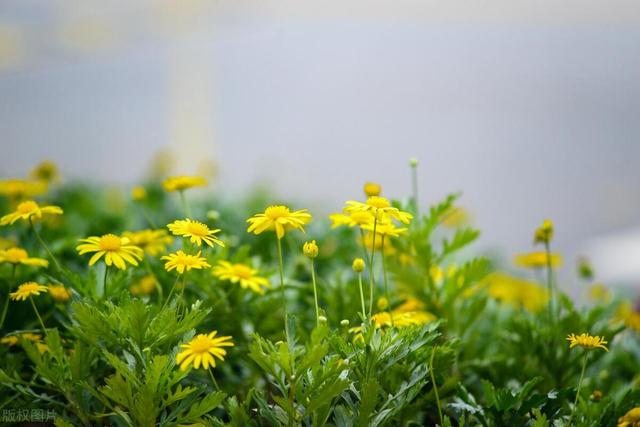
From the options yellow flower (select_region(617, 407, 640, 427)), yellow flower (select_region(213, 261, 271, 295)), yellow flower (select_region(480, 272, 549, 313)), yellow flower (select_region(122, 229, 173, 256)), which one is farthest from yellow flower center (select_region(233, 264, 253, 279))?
yellow flower (select_region(480, 272, 549, 313))

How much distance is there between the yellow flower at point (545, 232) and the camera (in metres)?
1.10

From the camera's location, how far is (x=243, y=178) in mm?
4809

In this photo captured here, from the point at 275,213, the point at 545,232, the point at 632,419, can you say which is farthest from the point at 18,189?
the point at 632,419

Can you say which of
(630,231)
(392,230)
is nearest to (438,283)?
(392,230)

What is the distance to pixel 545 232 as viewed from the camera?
3.67ft

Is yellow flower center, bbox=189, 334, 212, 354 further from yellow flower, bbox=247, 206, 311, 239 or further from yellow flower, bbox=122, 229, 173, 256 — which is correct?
yellow flower, bbox=122, 229, 173, 256

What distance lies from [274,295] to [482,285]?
387 millimetres

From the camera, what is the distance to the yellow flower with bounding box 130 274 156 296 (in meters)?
1.21

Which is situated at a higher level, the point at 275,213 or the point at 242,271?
the point at 275,213

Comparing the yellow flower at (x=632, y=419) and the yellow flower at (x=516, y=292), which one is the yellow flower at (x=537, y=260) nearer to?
the yellow flower at (x=516, y=292)

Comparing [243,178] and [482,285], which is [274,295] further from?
[243,178]

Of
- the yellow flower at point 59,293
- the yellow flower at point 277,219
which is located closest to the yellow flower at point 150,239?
the yellow flower at point 59,293

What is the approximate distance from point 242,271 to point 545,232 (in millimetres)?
452

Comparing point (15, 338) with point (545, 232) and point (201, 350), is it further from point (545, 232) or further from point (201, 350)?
point (545, 232)
